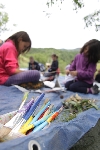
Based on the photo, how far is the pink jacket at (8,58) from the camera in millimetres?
2334

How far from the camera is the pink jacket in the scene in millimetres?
2334

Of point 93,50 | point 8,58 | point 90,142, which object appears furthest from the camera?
point 93,50

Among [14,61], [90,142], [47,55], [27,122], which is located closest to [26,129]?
[27,122]

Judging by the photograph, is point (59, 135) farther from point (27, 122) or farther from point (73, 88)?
point (73, 88)

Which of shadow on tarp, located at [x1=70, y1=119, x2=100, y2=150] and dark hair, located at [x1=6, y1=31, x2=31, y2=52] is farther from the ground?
dark hair, located at [x1=6, y1=31, x2=31, y2=52]

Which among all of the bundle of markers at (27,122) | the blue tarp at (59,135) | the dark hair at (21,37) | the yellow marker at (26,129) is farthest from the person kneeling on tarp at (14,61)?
the yellow marker at (26,129)

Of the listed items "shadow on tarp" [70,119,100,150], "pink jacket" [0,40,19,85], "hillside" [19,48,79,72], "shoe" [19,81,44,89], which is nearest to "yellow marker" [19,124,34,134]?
"shadow on tarp" [70,119,100,150]

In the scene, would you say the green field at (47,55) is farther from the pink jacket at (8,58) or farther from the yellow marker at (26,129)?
the yellow marker at (26,129)

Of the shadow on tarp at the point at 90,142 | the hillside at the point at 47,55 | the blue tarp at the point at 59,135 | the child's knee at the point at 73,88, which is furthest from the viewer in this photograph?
the hillside at the point at 47,55

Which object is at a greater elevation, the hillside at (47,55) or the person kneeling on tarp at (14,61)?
the person kneeling on tarp at (14,61)

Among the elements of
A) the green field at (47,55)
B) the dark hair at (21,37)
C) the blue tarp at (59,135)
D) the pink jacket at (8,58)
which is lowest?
the green field at (47,55)

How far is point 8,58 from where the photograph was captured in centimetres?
233

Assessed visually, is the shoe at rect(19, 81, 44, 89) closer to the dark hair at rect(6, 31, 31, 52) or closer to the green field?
the dark hair at rect(6, 31, 31, 52)

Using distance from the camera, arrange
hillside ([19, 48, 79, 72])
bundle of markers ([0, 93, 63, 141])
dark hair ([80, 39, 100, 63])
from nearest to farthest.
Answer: bundle of markers ([0, 93, 63, 141]) < dark hair ([80, 39, 100, 63]) < hillside ([19, 48, 79, 72])
